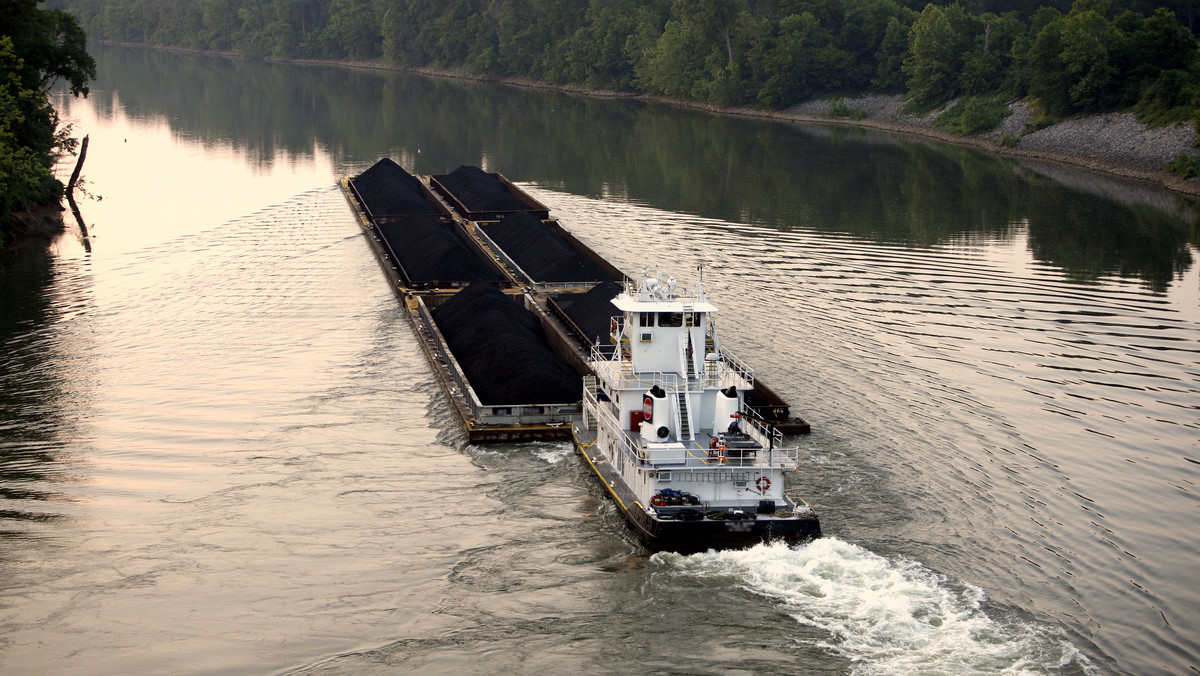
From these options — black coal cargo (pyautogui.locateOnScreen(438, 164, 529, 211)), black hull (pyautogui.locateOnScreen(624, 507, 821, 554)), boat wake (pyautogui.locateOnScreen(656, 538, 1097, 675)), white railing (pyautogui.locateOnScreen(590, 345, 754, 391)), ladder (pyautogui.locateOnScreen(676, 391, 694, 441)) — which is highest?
black coal cargo (pyautogui.locateOnScreen(438, 164, 529, 211))

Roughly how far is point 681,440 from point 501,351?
918cm

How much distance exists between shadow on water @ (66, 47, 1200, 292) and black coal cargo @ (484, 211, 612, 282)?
13718 mm

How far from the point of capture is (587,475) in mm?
27641

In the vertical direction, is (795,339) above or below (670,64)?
below

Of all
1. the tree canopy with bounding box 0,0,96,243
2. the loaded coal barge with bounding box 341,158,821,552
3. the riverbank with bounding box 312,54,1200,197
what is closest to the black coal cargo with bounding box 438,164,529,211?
the loaded coal barge with bounding box 341,158,821,552

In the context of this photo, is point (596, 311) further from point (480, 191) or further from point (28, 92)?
point (28, 92)

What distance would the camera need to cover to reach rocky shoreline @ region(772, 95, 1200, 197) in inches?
2879

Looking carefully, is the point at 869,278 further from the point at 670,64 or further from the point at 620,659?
the point at 670,64

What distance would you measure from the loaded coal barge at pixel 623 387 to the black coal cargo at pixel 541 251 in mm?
106

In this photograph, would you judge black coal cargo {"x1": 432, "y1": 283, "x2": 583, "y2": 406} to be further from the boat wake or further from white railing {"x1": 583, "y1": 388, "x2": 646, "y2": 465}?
the boat wake

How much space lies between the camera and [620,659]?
19750 millimetres

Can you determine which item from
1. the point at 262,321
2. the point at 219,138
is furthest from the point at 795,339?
the point at 219,138

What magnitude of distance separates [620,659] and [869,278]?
31511mm

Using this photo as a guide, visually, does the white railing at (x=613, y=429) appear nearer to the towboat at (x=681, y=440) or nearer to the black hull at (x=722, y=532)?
the towboat at (x=681, y=440)
